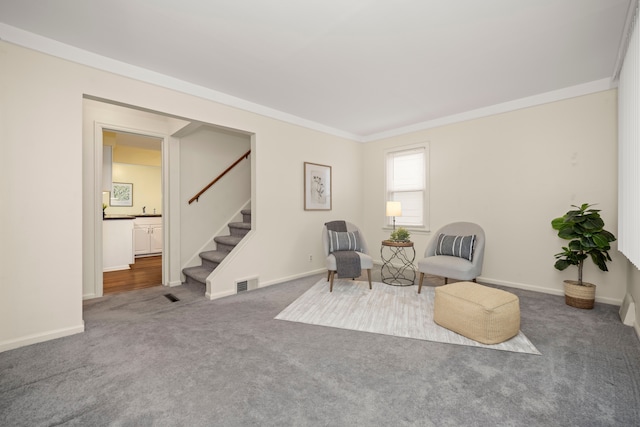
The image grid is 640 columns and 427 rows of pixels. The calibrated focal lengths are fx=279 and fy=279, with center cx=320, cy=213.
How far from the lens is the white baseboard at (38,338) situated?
2271mm

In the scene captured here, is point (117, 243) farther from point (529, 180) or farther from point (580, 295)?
point (580, 295)

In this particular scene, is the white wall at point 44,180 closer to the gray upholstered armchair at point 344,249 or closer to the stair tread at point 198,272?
the stair tread at point 198,272

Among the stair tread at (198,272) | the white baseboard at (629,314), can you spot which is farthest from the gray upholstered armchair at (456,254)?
the stair tread at (198,272)

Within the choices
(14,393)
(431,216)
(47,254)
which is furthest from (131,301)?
(431,216)

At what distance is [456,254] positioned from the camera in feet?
12.1

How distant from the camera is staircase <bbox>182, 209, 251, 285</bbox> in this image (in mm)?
4093

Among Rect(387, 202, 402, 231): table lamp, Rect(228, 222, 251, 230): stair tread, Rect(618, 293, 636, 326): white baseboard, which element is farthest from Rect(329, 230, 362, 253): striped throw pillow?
Rect(618, 293, 636, 326): white baseboard

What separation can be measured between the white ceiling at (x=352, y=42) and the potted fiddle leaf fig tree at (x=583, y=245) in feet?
5.40

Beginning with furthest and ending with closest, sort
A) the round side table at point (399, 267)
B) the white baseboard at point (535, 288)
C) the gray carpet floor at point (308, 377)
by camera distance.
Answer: the round side table at point (399, 267) → the white baseboard at point (535, 288) → the gray carpet floor at point (308, 377)

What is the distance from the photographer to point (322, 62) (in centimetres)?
289

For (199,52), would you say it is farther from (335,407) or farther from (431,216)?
(431,216)

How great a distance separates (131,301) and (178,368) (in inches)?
77.6

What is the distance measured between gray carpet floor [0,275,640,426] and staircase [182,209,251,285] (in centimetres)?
126

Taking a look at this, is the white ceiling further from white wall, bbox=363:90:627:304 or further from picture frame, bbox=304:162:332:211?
picture frame, bbox=304:162:332:211
